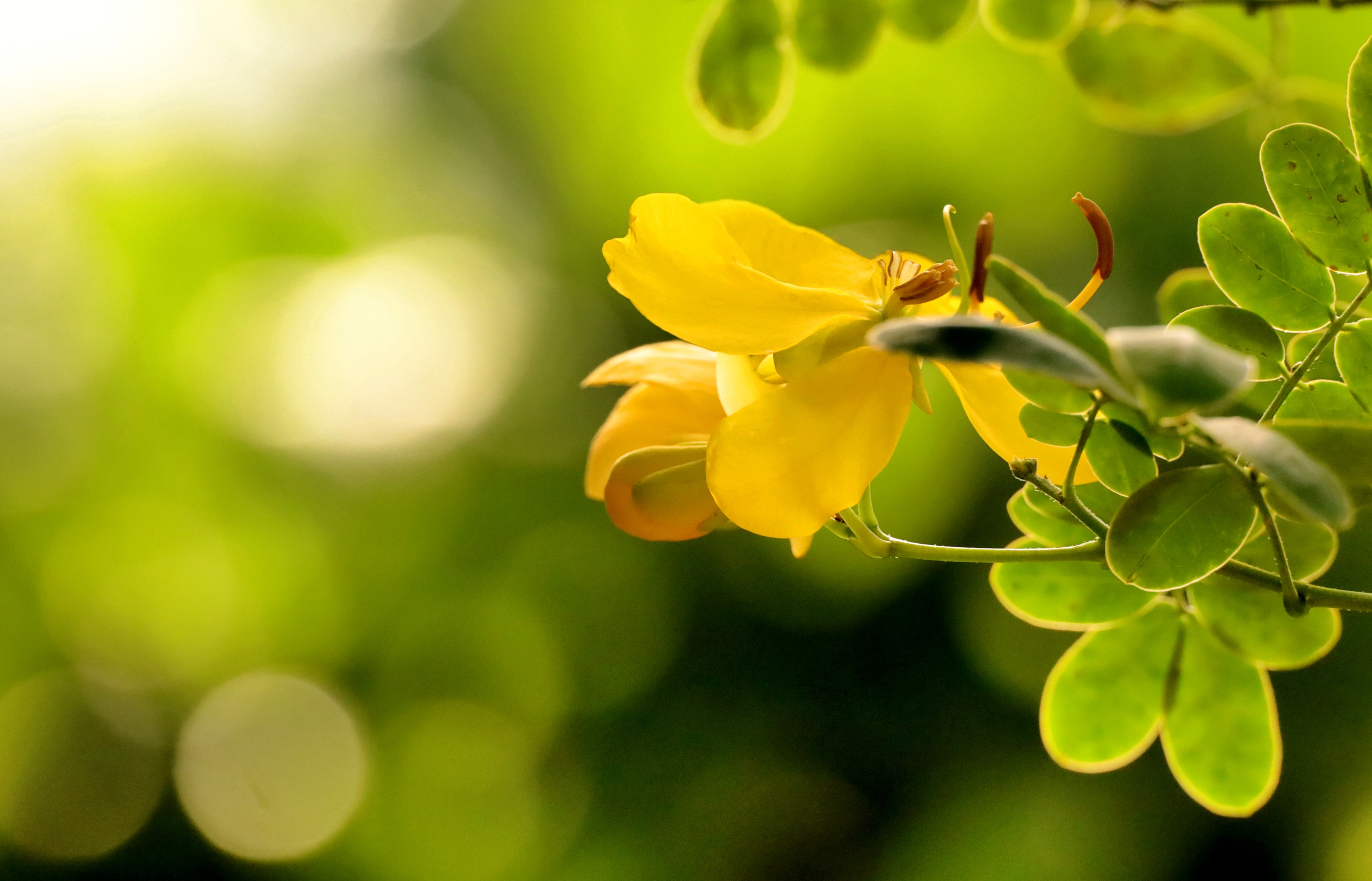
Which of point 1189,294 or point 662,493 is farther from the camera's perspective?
point 1189,294

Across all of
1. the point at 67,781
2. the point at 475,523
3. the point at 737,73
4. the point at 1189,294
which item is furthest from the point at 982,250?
the point at 67,781

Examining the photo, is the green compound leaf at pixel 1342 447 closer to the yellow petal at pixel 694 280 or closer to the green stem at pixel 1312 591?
the green stem at pixel 1312 591

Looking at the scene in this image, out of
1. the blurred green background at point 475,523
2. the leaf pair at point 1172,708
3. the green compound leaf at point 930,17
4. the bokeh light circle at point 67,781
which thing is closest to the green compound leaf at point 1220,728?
the leaf pair at point 1172,708

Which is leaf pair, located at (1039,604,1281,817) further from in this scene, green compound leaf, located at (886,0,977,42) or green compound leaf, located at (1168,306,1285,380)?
green compound leaf, located at (886,0,977,42)

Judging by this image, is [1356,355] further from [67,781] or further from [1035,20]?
[67,781]

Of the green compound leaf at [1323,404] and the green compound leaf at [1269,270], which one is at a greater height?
the green compound leaf at [1269,270]

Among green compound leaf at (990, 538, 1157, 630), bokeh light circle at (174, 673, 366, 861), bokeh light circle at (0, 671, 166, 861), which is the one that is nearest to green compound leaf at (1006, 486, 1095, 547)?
green compound leaf at (990, 538, 1157, 630)
